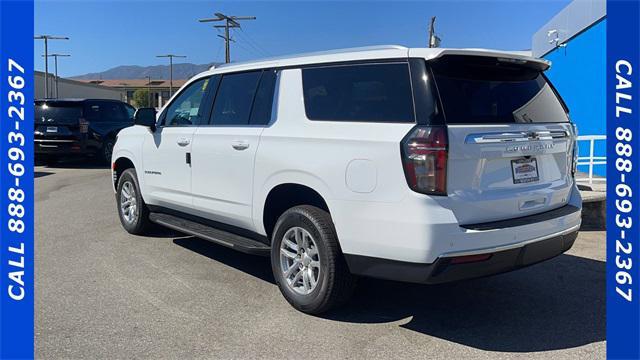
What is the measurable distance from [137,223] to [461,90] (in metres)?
4.39

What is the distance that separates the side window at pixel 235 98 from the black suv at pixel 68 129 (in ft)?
31.3

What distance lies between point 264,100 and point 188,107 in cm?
141

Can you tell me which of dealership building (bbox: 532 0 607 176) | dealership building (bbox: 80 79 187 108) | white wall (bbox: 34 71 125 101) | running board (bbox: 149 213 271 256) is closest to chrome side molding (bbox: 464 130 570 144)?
running board (bbox: 149 213 271 256)

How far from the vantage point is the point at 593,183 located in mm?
8633

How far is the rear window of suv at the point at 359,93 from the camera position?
11.8ft

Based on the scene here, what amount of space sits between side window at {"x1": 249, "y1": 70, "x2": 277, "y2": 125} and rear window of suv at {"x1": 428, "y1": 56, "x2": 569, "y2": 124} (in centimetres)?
154

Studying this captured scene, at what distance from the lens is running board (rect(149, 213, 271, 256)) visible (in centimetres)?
452

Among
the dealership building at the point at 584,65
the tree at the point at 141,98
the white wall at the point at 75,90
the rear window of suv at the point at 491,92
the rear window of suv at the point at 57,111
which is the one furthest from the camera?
the tree at the point at 141,98

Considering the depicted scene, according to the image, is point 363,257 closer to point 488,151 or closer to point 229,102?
point 488,151

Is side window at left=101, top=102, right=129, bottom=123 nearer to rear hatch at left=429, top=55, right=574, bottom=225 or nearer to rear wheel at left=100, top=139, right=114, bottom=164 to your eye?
rear wheel at left=100, top=139, right=114, bottom=164

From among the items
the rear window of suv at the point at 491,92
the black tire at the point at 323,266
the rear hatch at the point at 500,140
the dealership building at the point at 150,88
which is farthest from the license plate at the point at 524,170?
the dealership building at the point at 150,88

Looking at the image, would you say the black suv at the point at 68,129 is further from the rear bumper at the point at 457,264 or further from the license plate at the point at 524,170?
the license plate at the point at 524,170

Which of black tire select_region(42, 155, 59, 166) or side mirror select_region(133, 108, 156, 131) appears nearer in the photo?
side mirror select_region(133, 108, 156, 131)

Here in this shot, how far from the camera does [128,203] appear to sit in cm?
670
